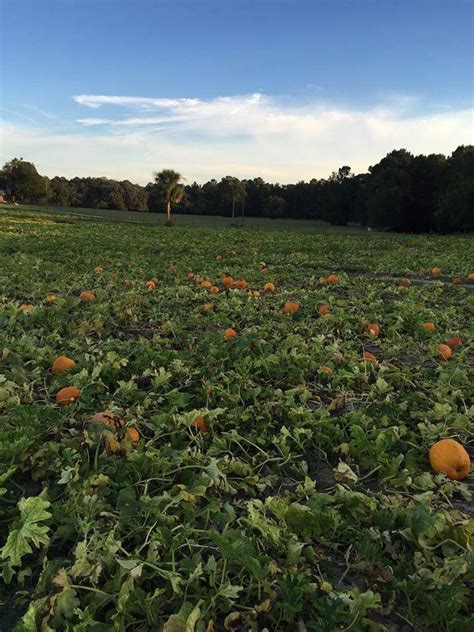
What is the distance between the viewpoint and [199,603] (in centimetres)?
171

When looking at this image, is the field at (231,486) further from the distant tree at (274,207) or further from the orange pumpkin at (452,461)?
the distant tree at (274,207)

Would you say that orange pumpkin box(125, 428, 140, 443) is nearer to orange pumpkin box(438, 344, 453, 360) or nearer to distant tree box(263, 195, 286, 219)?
orange pumpkin box(438, 344, 453, 360)

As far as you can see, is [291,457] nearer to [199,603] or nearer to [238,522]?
[238,522]

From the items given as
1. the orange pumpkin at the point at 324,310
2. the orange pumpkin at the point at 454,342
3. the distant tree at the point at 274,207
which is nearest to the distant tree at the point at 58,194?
the distant tree at the point at 274,207

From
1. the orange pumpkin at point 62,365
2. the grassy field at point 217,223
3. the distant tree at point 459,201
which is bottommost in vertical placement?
the orange pumpkin at point 62,365

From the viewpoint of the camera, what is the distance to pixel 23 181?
106 meters

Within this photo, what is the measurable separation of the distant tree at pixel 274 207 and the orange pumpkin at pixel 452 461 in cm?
9339

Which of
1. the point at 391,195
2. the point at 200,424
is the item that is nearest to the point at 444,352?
the point at 200,424

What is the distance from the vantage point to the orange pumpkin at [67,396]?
11.0ft

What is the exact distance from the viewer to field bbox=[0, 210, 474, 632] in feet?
6.01

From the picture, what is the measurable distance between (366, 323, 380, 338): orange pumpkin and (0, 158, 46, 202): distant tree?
113164 mm

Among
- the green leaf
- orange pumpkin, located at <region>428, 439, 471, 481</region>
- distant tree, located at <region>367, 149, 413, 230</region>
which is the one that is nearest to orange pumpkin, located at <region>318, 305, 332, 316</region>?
orange pumpkin, located at <region>428, 439, 471, 481</region>

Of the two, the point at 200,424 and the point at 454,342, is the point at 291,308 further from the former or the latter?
the point at 200,424

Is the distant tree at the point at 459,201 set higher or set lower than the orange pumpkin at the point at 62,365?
higher
